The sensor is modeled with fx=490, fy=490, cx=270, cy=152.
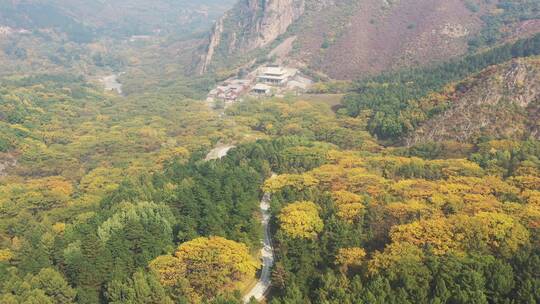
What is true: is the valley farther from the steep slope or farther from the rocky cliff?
the rocky cliff

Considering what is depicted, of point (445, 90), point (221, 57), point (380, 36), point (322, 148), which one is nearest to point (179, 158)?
point (322, 148)

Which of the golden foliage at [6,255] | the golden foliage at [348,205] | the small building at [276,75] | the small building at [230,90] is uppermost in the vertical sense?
the golden foliage at [348,205]

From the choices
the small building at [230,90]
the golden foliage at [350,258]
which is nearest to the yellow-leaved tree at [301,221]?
the golden foliage at [350,258]

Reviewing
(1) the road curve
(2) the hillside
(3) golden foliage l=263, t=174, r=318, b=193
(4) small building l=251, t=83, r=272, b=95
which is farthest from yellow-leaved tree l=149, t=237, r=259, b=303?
(2) the hillside

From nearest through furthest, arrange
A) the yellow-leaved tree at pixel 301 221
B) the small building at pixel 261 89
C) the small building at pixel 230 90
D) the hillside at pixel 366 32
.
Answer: the yellow-leaved tree at pixel 301 221 → the small building at pixel 261 89 → the small building at pixel 230 90 → the hillside at pixel 366 32

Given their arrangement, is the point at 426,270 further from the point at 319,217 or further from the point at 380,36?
the point at 380,36

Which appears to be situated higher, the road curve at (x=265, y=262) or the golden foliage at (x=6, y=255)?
the road curve at (x=265, y=262)

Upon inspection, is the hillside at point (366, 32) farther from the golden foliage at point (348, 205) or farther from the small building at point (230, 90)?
the golden foliage at point (348, 205)
